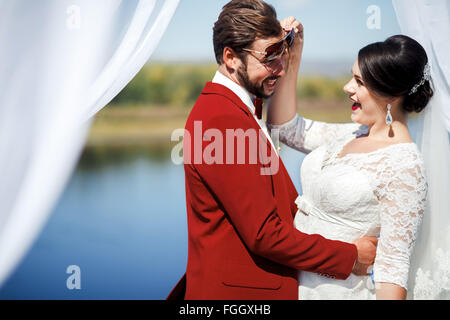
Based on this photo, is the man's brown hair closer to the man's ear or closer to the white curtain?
the man's ear

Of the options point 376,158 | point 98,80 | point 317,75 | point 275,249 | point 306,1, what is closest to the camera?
point 275,249

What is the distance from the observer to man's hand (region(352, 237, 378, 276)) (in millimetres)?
1233

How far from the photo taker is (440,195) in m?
1.42

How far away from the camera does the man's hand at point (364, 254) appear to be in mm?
1233

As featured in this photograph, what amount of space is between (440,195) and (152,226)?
179 cm

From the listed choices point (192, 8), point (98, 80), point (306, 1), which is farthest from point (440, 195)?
point (192, 8)

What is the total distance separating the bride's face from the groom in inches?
9.7

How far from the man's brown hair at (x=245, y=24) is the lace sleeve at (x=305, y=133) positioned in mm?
417

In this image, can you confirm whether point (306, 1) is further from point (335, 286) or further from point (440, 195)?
point (335, 286)

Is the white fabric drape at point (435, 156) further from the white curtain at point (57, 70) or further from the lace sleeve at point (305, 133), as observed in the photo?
the white curtain at point (57, 70)

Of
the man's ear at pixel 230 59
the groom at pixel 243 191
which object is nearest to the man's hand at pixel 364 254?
the groom at pixel 243 191

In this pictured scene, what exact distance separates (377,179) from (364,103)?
26cm

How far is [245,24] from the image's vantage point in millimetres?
1167

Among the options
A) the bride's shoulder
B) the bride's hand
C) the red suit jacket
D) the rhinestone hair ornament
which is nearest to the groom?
the red suit jacket
